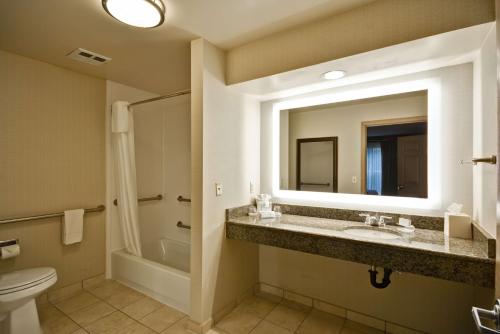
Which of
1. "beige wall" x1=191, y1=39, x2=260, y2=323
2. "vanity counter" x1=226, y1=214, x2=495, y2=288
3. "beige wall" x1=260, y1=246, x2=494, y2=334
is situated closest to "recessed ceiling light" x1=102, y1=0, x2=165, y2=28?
"beige wall" x1=191, y1=39, x2=260, y2=323

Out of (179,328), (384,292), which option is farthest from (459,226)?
(179,328)

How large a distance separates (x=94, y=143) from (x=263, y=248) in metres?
2.21

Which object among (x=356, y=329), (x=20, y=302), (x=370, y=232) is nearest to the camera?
(x=20, y=302)

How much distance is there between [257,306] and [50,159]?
246 cm

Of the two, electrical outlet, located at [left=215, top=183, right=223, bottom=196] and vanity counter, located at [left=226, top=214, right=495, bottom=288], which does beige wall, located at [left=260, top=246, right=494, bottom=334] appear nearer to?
vanity counter, located at [left=226, top=214, right=495, bottom=288]

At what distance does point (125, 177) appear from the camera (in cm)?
263

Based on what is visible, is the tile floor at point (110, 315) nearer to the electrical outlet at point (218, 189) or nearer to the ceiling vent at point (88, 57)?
the electrical outlet at point (218, 189)

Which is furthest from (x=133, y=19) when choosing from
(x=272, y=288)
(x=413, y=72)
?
(x=272, y=288)

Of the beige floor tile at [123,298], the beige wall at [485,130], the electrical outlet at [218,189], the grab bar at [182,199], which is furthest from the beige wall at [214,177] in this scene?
the beige wall at [485,130]

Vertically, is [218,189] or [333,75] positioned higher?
[333,75]

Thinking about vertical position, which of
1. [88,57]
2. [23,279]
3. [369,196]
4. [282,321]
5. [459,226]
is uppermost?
[88,57]

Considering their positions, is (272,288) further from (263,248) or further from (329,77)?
(329,77)

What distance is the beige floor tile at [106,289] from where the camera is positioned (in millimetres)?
2422

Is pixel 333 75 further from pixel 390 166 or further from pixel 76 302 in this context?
pixel 76 302
